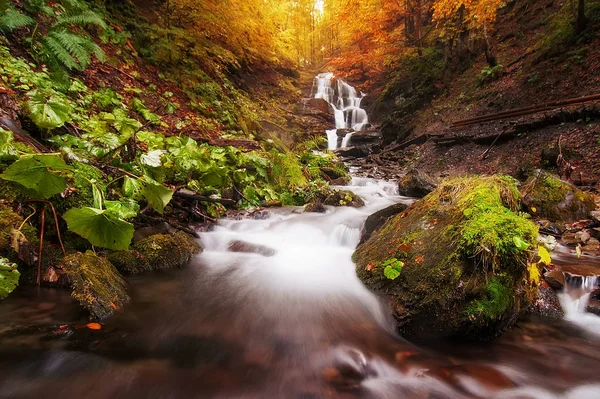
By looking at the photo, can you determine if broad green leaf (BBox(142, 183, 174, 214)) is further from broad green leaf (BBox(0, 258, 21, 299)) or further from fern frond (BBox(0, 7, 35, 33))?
fern frond (BBox(0, 7, 35, 33))

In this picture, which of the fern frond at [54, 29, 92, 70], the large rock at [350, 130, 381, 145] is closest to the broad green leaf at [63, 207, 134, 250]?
the fern frond at [54, 29, 92, 70]

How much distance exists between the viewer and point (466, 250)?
2.34 metres

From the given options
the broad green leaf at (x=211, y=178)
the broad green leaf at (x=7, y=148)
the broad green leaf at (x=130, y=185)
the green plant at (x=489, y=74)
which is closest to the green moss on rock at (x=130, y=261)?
the broad green leaf at (x=130, y=185)

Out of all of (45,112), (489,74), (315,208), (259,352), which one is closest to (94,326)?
(259,352)

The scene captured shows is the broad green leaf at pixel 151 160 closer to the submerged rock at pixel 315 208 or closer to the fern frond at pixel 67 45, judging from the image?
the fern frond at pixel 67 45

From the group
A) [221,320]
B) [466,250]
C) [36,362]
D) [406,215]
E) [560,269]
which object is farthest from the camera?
[406,215]

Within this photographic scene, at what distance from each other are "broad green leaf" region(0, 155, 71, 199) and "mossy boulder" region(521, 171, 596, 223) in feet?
21.6

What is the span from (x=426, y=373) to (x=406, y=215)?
5.90 ft

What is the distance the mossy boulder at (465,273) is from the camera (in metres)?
2.21

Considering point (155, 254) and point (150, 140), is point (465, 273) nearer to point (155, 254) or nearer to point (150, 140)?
point (155, 254)

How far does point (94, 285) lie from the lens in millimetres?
2342

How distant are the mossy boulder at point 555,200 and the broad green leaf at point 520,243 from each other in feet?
12.3

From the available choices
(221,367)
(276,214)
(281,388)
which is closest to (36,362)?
(221,367)

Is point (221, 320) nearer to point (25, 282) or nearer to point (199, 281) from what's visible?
point (199, 281)
